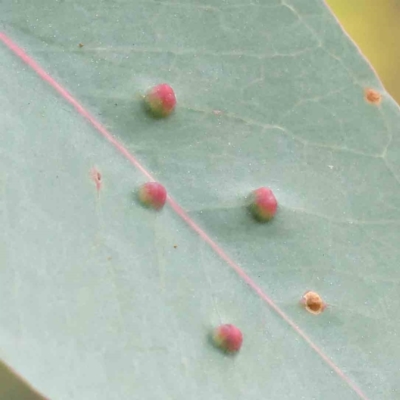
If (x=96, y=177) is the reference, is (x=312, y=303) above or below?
below

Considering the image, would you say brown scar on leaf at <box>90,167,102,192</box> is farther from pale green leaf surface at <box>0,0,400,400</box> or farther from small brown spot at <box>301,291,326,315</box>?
small brown spot at <box>301,291,326,315</box>

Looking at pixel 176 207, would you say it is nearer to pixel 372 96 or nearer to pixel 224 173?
pixel 224 173

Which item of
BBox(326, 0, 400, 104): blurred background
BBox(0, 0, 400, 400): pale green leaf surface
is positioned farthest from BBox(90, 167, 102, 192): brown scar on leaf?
BBox(326, 0, 400, 104): blurred background

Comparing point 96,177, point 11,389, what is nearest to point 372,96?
point 96,177

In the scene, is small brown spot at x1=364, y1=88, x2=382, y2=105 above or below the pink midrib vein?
above

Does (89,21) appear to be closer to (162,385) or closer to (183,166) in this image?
(183,166)

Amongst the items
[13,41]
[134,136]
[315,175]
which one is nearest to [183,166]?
[134,136]

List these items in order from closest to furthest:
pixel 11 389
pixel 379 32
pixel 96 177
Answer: pixel 96 177 → pixel 11 389 → pixel 379 32
